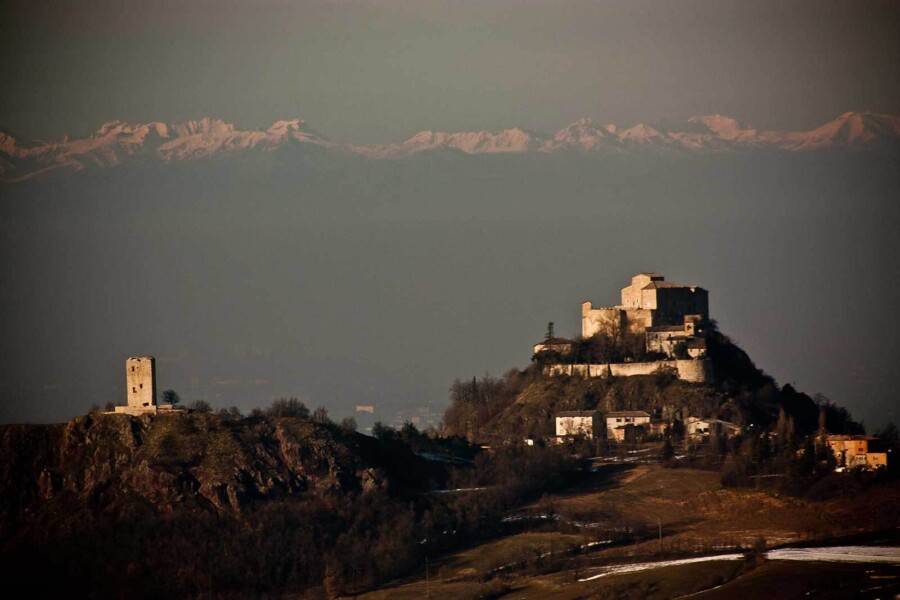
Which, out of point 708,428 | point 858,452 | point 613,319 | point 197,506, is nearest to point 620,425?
point 708,428

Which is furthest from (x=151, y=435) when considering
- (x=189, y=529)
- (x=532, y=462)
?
(x=532, y=462)

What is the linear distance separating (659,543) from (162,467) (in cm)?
2609

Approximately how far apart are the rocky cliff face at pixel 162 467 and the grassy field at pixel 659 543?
10.6m

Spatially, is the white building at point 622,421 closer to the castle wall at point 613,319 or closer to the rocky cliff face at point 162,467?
the castle wall at point 613,319

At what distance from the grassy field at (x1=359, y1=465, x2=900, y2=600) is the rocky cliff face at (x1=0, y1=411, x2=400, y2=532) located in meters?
10.6

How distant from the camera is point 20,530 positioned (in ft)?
419

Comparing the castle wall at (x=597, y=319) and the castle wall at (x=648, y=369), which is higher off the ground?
the castle wall at (x=597, y=319)

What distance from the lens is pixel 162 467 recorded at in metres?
127

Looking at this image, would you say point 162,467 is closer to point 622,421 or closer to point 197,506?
point 197,506

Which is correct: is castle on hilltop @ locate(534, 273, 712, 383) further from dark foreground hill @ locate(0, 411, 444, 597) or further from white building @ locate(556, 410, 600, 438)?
dark foreground hill @ locate(0, 411, 444, 597)

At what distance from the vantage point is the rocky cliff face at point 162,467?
12712cm

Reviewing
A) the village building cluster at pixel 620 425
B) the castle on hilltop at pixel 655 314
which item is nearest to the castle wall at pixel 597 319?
the castle on hilltop at pixel 655 314

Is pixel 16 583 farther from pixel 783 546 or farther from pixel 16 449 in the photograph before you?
pixel 783 546

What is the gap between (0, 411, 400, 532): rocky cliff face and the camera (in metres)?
127
